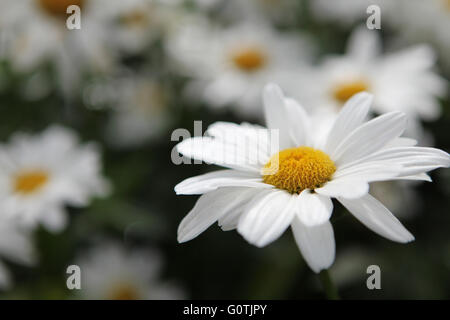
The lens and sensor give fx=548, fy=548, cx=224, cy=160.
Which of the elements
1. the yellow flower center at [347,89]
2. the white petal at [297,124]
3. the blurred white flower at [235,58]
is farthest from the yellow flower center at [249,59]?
the white petal at [297,124]

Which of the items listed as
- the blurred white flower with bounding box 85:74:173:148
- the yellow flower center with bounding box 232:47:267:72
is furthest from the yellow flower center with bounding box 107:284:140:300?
the yellow flower center with bounding box 232:47:267:72

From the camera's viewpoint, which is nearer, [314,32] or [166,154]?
[166,154]

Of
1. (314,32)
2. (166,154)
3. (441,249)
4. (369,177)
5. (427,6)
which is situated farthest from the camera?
(314,32)

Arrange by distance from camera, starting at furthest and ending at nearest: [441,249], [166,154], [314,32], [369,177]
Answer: [314,32], [166,154], [441,249], [369,177]

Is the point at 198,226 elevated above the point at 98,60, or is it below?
below

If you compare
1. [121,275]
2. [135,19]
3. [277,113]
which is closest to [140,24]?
[135,19]

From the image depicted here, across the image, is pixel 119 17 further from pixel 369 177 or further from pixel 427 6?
pixel 369 177
